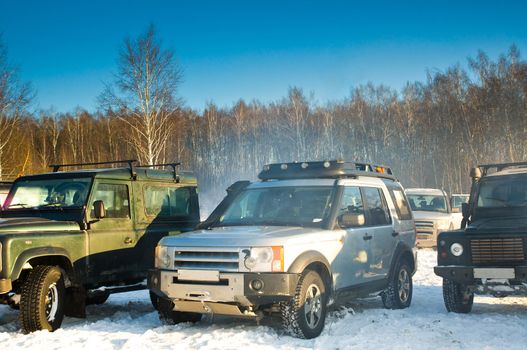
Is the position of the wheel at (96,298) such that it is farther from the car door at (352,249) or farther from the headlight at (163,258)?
the car door at (352,249)

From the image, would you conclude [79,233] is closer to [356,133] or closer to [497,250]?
[497,250]

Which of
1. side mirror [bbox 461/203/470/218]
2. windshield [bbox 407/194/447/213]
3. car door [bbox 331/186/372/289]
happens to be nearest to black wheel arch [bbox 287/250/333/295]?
car door [bbox 331/186/372/289]

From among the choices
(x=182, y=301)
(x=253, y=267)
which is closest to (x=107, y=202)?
(x=182, y=301)

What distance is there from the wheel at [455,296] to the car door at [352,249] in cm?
120

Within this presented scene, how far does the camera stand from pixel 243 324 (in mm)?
7254

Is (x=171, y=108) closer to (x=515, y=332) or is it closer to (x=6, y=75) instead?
(x=6, y=75)

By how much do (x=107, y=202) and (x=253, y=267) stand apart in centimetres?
297

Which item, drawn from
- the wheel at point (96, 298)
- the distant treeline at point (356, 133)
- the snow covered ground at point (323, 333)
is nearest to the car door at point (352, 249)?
the snow covered ground at point (323, 333)

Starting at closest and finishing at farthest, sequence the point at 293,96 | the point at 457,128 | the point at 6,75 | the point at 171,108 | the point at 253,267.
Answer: the point at 253,267, the point at 6,75, the point at 171,108, the point at 457,128, the point at 293,96

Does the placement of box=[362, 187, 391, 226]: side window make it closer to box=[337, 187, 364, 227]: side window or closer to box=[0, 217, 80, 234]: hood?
box=[337, 187, 364, 227]: side window

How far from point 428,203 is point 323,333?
529 inches

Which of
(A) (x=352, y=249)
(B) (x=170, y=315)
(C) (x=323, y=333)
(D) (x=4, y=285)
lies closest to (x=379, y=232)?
(A) (x=352, y=249)

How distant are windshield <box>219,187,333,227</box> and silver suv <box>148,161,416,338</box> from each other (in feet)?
0.04

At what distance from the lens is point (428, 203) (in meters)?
19.2
